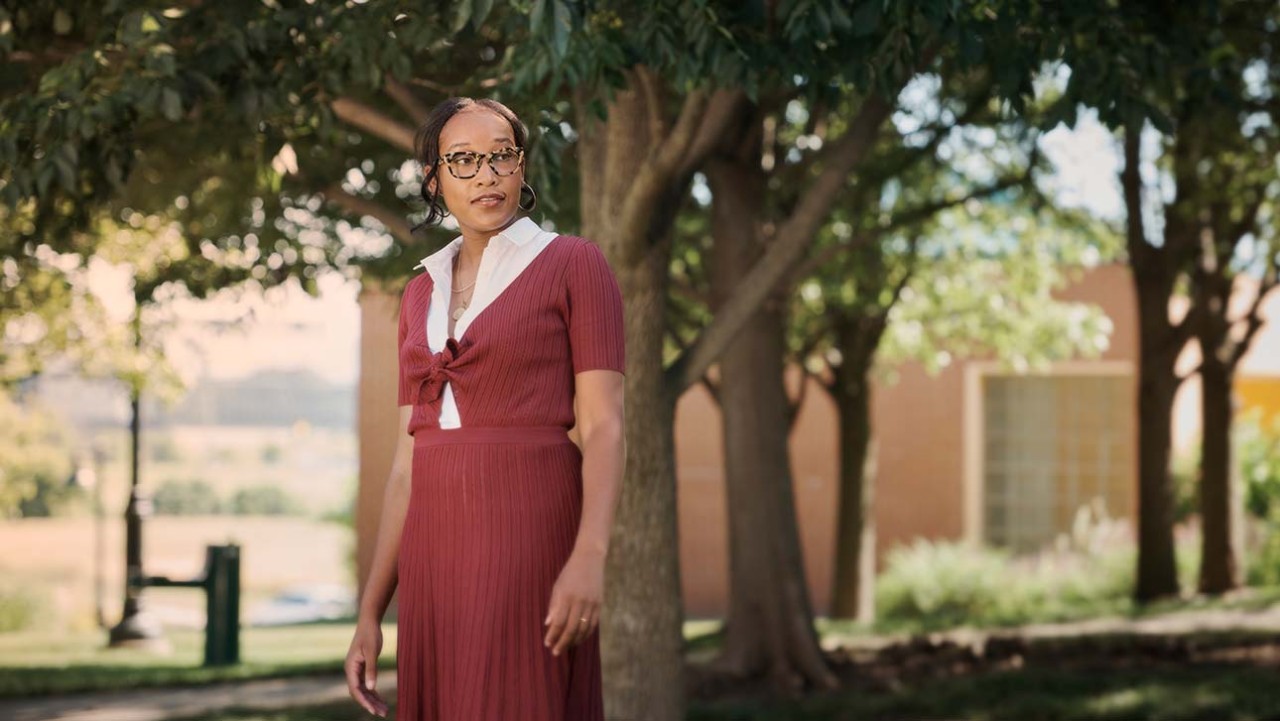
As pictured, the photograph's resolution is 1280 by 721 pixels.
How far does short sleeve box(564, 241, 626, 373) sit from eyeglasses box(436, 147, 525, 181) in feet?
0.73

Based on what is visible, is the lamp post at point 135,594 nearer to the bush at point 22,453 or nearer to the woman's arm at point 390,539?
the bush at point 22,453

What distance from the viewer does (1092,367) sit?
91.1 feet

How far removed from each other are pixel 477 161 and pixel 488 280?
235 millimetres

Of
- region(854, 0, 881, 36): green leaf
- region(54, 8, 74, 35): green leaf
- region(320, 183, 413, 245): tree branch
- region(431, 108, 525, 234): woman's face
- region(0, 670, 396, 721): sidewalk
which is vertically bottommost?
region(0, 670, 396, 721): sidewalk

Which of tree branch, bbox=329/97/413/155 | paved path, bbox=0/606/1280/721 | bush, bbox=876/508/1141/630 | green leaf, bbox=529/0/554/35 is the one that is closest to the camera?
green leaf, bbox=529/0/554/35

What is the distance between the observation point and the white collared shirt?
3.33 m

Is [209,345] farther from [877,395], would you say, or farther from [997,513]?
[997,513]

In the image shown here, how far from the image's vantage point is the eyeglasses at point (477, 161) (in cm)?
336

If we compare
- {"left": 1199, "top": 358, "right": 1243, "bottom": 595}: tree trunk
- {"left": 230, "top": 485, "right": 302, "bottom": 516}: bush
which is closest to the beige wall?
{"left": 1199, "top": 358, "right": 1243, "bottom": 595}: tree trunk

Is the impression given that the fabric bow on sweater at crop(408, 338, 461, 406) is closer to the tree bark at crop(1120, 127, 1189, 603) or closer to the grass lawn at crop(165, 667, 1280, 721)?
the grass lawn at crop(165, 667, 1280, 721)

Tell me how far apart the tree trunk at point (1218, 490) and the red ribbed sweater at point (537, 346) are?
15915mm

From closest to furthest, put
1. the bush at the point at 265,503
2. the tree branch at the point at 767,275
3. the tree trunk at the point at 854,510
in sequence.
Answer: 1. the tree branch at the point at 767,275
2. the tree trunk at the point at 854,510
3. the bush at the point at 265,503

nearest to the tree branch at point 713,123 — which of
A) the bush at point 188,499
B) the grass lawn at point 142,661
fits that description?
the grass lawn at point 142,661

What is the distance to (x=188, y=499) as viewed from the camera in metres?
77.7
